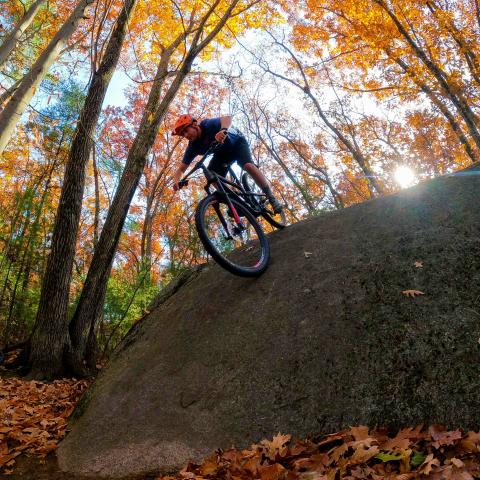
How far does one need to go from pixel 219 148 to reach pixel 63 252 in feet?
10.8

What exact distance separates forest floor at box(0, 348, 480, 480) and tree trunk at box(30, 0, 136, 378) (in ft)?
9.28

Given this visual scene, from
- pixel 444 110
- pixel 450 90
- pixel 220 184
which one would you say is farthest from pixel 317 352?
pixel 444 110

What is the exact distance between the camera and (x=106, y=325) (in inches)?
339

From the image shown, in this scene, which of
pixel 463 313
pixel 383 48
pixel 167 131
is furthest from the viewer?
pixel 167 131

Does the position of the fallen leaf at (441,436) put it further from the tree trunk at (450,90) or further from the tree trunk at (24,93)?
the tree trunk at (450,90)

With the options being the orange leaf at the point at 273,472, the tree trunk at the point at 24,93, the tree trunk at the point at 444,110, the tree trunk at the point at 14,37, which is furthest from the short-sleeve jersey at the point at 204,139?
the tree trunk at the point at 444,110

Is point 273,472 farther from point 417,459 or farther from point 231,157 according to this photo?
point 231,157

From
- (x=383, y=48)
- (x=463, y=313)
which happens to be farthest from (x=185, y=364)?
(x=383, y=48)

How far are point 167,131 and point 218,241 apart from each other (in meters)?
13.0

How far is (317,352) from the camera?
9.74 ft

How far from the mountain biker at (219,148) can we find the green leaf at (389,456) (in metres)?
3.46

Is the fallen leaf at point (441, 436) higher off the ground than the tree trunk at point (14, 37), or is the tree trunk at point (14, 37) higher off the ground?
the tree trunk at point (14, 37)

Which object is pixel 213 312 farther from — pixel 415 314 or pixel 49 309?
pixel 49 309

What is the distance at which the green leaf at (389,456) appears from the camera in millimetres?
1902
